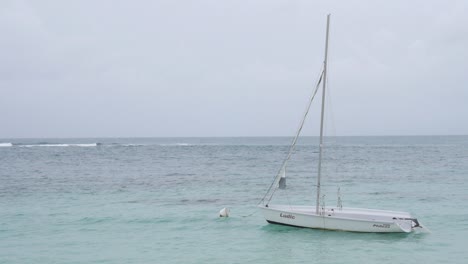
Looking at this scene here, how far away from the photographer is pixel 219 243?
23.9 meters

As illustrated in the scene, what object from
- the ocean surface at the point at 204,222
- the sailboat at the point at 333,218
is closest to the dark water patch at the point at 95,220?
the ocean surface at the point at 204,222

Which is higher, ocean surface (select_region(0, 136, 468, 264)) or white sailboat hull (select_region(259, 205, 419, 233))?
white sailboat hull (select_region(259, 205, 419, 233))

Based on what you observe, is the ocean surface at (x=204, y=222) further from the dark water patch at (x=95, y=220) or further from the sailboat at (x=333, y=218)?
the sailboat at (x=333, y=218)

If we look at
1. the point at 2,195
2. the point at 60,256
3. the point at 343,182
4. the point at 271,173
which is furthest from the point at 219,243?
the point at 271,173

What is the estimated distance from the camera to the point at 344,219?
24.3 metres

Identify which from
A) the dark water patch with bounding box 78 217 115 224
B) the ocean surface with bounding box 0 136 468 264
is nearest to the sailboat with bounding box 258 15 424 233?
the ocean surface with bounding box 0 136 468 264

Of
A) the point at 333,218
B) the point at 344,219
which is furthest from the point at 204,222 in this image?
the point at 344,219

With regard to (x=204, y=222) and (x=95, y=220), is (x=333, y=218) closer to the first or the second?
(x=204, y=222)

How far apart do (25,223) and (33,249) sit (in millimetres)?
6120

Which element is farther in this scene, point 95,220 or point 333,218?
point 95,220

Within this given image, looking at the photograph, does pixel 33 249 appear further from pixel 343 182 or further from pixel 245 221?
pixel 343 182

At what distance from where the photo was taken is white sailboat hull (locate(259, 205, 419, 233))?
24094mm

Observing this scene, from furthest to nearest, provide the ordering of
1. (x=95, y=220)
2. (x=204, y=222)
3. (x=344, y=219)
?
(x=95, y=220) < (x=204, y=222) < (x=344, y=219)

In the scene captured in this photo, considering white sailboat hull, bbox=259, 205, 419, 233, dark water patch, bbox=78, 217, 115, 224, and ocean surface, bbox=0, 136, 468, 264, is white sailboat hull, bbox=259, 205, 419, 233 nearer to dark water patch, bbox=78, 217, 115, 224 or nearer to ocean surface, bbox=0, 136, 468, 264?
ocean surface, bbox=0, 136, 468, 264
